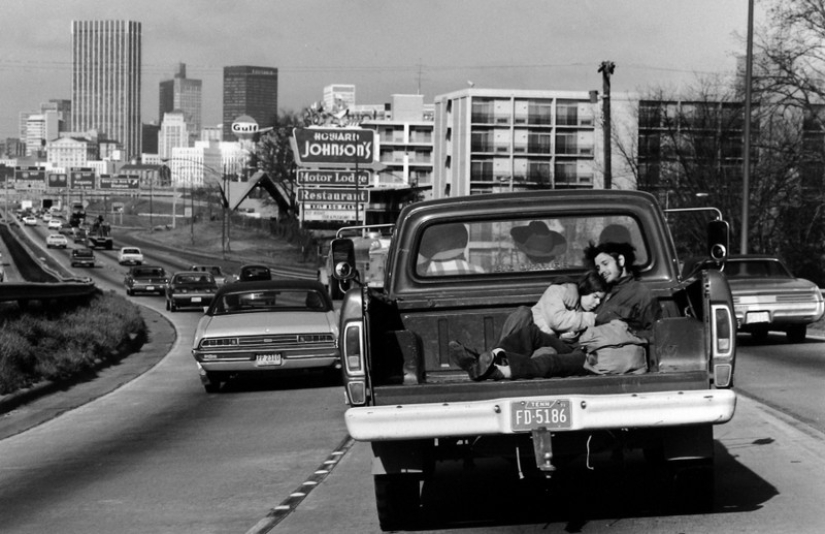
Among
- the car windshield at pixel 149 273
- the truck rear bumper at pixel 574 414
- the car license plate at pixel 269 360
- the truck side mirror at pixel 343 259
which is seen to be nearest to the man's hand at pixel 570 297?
the truck rear bumper at pixel 574 414

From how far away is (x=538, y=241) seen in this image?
9.36 m

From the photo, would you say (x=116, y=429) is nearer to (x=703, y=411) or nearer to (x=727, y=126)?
(x=703, y=411)

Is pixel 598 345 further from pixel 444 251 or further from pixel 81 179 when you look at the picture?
pixel 81 179

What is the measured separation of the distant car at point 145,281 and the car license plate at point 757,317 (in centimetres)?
3776

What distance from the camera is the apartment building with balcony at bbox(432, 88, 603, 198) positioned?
112 m

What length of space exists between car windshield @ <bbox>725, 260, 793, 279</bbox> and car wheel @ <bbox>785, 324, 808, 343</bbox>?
973mm

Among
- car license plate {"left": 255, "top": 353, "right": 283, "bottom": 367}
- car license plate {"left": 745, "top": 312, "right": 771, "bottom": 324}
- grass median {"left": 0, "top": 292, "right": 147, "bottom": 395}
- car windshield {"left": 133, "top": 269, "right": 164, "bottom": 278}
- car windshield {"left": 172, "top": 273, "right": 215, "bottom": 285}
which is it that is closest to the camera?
car license plate {"left": 255, "top": 353, "right": 283, "bottom": 367}

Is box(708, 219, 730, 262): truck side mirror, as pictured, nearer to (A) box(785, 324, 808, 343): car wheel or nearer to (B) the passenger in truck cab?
(B) the passenger in truck cab

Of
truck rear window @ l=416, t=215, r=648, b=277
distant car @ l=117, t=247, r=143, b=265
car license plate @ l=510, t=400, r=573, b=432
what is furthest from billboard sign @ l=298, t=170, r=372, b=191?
car license plate @ l=510, t=400, r=573, b=432

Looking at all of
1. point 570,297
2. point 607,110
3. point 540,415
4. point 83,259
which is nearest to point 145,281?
point 607,110

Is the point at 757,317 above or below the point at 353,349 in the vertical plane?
below

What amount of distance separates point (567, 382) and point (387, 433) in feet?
3.45

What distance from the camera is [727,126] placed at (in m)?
65.9

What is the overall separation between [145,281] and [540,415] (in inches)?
1949
